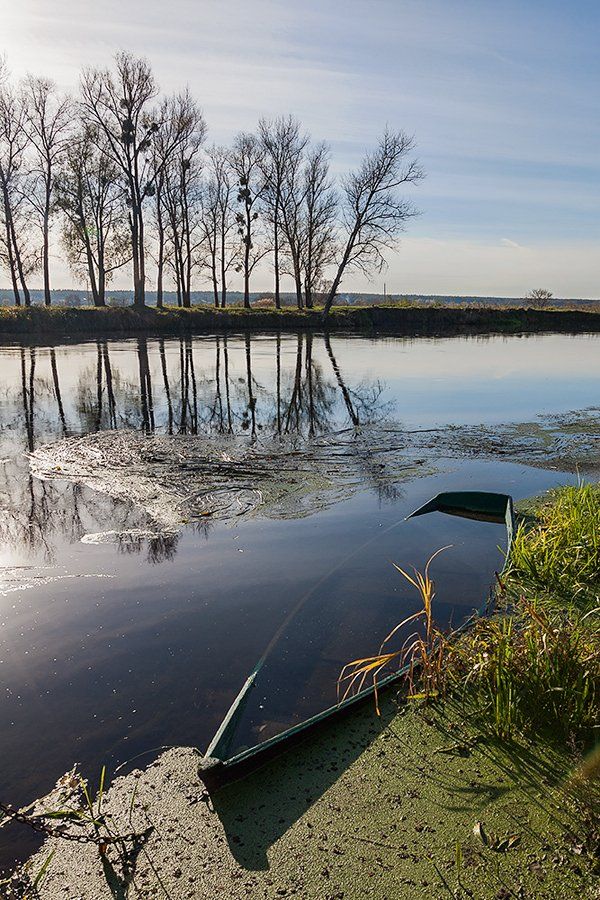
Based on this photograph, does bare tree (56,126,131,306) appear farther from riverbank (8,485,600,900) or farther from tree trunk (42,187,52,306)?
riverbank (8,485,600,900)

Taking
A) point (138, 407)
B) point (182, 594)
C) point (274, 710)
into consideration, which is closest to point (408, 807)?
point (274, 710)

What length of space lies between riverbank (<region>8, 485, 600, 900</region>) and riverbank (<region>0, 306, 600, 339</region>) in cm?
3015

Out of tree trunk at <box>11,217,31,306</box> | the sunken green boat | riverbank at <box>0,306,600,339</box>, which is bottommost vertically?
the sunken green boat

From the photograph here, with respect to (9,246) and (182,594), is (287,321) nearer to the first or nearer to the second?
(9,246)

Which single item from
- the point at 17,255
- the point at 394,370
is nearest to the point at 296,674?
the point at 394,370

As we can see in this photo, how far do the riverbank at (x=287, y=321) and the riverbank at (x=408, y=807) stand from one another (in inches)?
1187

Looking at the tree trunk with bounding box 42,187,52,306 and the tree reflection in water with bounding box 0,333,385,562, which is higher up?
the tree trunk with bounding box 42,187,52,306

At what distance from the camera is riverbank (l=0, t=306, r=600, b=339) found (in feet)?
103

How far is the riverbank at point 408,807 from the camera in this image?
7.54ft

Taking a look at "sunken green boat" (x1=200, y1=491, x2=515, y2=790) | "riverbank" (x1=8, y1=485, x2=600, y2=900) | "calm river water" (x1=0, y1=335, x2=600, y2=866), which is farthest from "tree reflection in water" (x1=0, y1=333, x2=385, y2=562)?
Answer: "riverbank" (x1=8, y1=485, x2=600, y2=900)

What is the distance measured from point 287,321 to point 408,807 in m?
38.6

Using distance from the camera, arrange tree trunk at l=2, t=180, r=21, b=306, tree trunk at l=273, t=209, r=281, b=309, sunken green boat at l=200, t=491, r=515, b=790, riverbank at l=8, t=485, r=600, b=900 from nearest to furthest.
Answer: riverbank at l=8, t=485, r=600, b=900 < sunken green boat at l=200, t=491, r=515, b=790 < tree trunk at l=2, t=180, r=21, b=306 < tree trunk at l=273, t=209, r=281, b=309

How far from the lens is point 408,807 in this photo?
264cm

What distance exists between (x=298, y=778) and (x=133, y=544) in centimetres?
337
